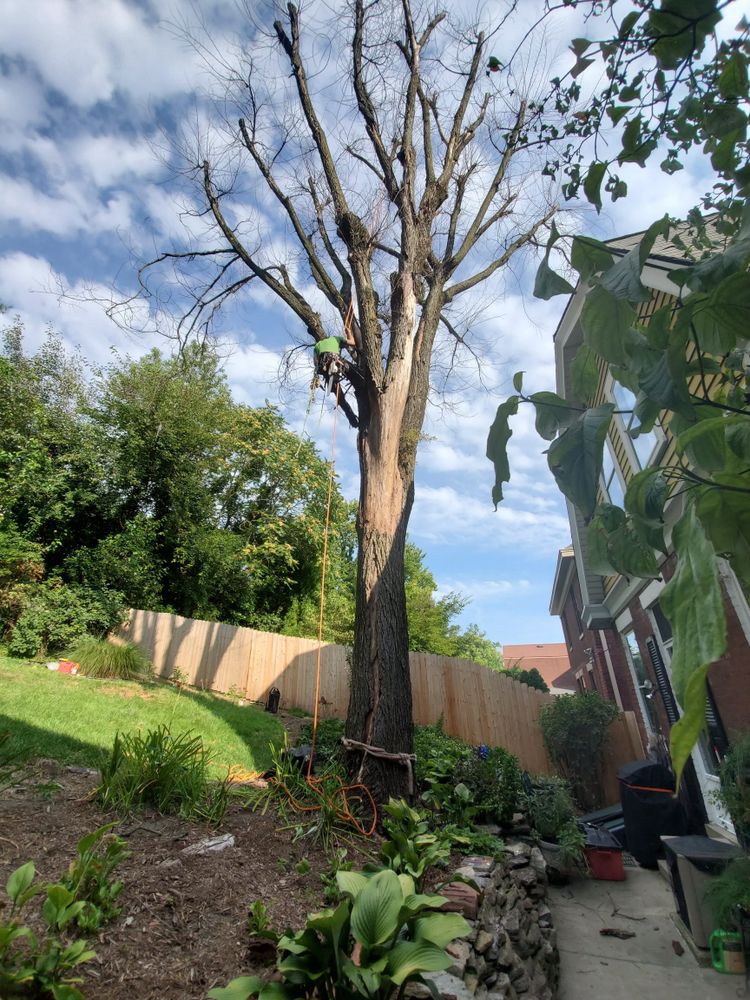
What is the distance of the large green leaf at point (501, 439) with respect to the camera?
2.65 feet

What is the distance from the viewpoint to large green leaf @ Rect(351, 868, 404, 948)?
165cm

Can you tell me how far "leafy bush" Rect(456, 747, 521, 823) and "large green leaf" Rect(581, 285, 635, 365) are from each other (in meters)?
4.20

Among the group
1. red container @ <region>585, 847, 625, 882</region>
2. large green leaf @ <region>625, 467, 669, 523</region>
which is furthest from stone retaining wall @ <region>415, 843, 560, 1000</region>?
large green leaf @ <region>625, 467, 669, 523</region>

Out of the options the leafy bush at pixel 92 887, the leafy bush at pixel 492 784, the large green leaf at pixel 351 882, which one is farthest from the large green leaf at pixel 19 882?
the leafy bush at pixel 492 784

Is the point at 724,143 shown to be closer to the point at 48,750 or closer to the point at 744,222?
the point at 744,222

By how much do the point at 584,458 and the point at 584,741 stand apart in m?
9.49

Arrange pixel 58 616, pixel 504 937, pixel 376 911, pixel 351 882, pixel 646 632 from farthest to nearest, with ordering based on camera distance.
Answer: pixel 58 616, pixel 646 632, pixel 504 937, pixel 351 882, pixel 376 911

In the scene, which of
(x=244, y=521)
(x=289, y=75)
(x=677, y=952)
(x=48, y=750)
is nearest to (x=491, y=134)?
(x=289, y=75)

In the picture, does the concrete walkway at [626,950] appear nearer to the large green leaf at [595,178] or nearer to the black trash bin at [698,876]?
the black trash bin at [698,876]

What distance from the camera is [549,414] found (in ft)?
2.80

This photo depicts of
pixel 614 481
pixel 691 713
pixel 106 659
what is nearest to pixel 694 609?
pixel 691 713

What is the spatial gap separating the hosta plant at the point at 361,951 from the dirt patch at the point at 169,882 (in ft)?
0.91

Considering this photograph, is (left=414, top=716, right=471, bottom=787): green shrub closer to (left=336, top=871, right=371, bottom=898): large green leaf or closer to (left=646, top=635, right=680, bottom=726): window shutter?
(left=336, top=871, right=371, bottom=898): large green leaf

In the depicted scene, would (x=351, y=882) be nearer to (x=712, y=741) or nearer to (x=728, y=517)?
(x=728, y=517)
